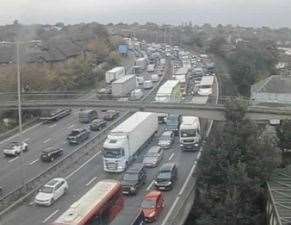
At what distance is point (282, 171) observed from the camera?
22.2 m

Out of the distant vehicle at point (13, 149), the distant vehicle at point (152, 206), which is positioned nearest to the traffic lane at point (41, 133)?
the distant vehicle at point (13, 149)

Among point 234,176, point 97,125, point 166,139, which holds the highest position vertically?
point 234,176

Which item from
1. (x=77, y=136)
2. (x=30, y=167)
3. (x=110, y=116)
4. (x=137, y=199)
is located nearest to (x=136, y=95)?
(x=110, y=116)

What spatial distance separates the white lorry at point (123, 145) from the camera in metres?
22.4

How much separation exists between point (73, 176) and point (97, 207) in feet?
23.1

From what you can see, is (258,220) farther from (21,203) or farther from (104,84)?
(104,84)

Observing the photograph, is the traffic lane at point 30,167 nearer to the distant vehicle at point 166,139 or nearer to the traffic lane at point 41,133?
the traffic lane at point 41,133

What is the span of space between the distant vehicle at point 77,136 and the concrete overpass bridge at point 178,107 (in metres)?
1.41

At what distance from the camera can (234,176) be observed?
19422 millimetres

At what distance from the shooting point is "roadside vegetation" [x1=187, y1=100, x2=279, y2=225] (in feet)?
61.6

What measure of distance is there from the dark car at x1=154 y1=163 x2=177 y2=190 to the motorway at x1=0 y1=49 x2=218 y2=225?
0.90 feet

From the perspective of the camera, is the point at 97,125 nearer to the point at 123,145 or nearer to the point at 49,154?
the point at 49,154

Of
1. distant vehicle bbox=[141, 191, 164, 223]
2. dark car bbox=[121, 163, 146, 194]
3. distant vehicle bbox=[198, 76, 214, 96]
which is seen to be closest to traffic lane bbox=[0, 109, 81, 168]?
dark car bbox=[121, 163, 146, 194]

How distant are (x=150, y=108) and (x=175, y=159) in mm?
2827
